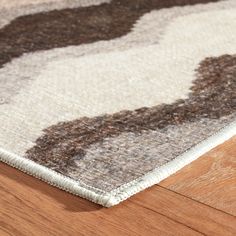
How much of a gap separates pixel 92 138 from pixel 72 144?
33 millimetres

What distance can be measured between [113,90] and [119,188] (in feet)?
1.03

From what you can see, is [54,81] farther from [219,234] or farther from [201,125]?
[219,234]

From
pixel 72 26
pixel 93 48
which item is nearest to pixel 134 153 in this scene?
pixel 93 48

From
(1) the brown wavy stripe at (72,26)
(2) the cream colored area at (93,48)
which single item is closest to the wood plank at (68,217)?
(2) the cream colored area at (93,48)

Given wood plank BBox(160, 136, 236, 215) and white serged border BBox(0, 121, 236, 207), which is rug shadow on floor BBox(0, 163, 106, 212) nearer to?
white serged border BBox(0, 121, 236, 207)

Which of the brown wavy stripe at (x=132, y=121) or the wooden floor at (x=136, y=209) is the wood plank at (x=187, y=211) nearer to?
the wooden floor at (x=136, y=209)

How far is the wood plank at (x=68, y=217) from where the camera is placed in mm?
687

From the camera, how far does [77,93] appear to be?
1006 mm

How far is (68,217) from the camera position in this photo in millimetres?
709

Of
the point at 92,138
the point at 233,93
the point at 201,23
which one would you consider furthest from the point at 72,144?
the point at 201,23

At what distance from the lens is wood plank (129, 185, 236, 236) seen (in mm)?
688

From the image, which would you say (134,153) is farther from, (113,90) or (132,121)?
(113,90)

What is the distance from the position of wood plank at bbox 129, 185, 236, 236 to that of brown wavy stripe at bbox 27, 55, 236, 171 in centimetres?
13

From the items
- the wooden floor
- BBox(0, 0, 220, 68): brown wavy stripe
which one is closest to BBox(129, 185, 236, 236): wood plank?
the wooden floor
